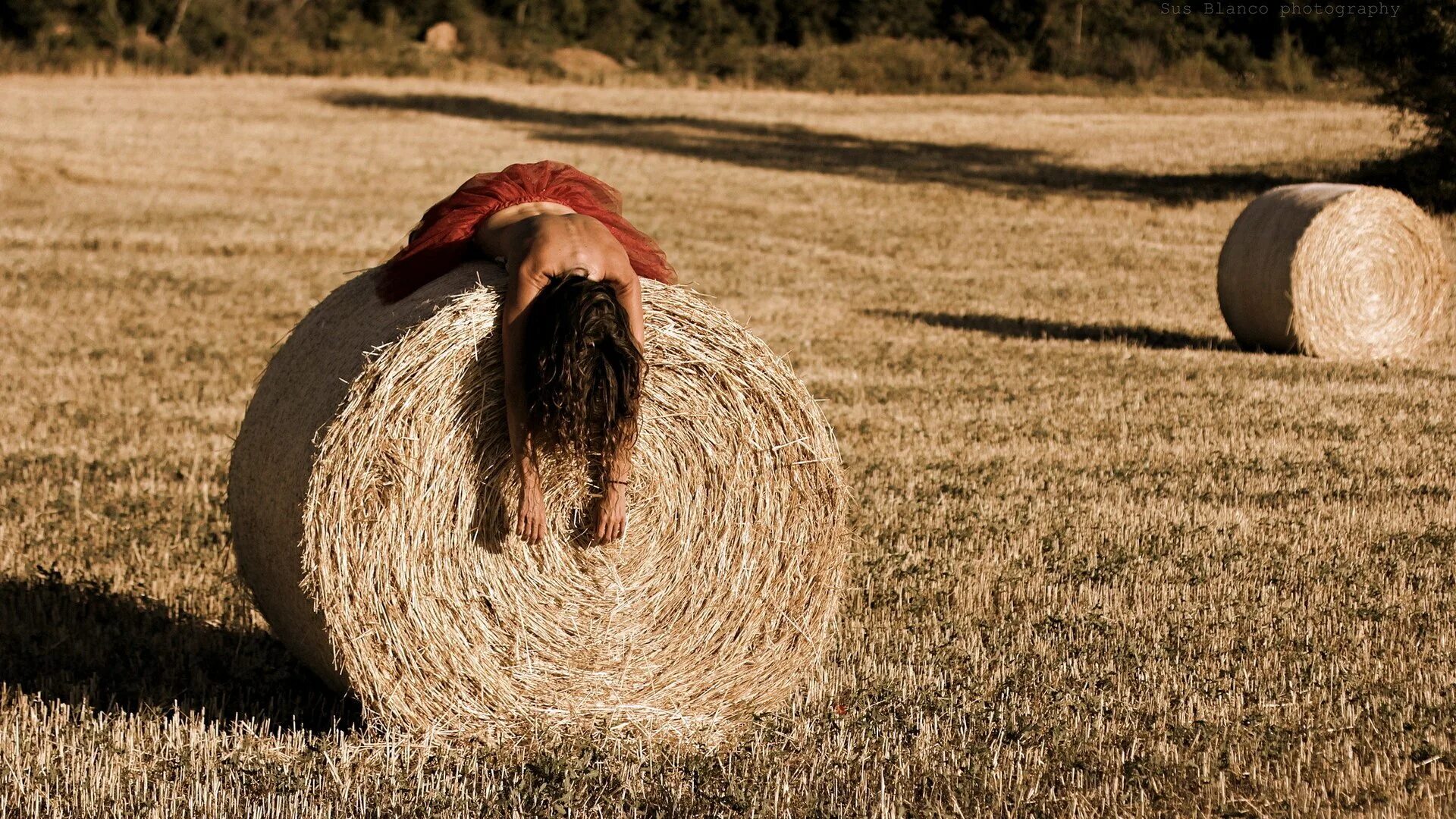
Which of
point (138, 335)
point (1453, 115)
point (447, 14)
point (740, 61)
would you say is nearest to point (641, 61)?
point (740, 61)

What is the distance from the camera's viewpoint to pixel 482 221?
590 centimetres

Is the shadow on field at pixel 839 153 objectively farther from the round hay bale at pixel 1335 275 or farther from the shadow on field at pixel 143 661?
the shadow on field at pixel 143 661

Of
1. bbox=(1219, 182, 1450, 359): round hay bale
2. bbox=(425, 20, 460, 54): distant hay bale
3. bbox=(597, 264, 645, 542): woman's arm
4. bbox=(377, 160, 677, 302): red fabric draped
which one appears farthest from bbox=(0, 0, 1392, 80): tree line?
bbox=(597, 264, 645, 542): woman's arm

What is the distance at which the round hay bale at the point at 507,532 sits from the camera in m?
5.24

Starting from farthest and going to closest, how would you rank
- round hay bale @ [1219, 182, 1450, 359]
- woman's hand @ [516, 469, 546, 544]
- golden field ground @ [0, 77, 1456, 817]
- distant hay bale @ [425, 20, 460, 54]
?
distant hay bale @ [425, 20, 460, 54]
round hay bale @ [1219, 182, 1450, 359]
woman's hand @ [516, 469, 546, 544]
golden field ground @ [0, 77, 1456, 817]

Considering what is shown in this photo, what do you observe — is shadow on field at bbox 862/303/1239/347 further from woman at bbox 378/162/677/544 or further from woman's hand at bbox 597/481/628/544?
woman's hand at bbox 597/481/628/544

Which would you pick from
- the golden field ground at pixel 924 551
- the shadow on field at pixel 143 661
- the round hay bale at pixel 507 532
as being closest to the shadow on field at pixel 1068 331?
the golden field ground at pixel 924 551

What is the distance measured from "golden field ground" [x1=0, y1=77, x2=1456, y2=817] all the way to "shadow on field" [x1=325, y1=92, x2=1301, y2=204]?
17.0 feet

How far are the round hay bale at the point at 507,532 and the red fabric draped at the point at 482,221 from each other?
0.18m

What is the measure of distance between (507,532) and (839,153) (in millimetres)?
28223


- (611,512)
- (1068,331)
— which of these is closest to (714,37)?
(1068,331)

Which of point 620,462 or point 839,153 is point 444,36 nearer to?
point 839,153

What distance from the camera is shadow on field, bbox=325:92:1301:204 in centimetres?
2769

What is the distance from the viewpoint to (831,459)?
5.77 metres
